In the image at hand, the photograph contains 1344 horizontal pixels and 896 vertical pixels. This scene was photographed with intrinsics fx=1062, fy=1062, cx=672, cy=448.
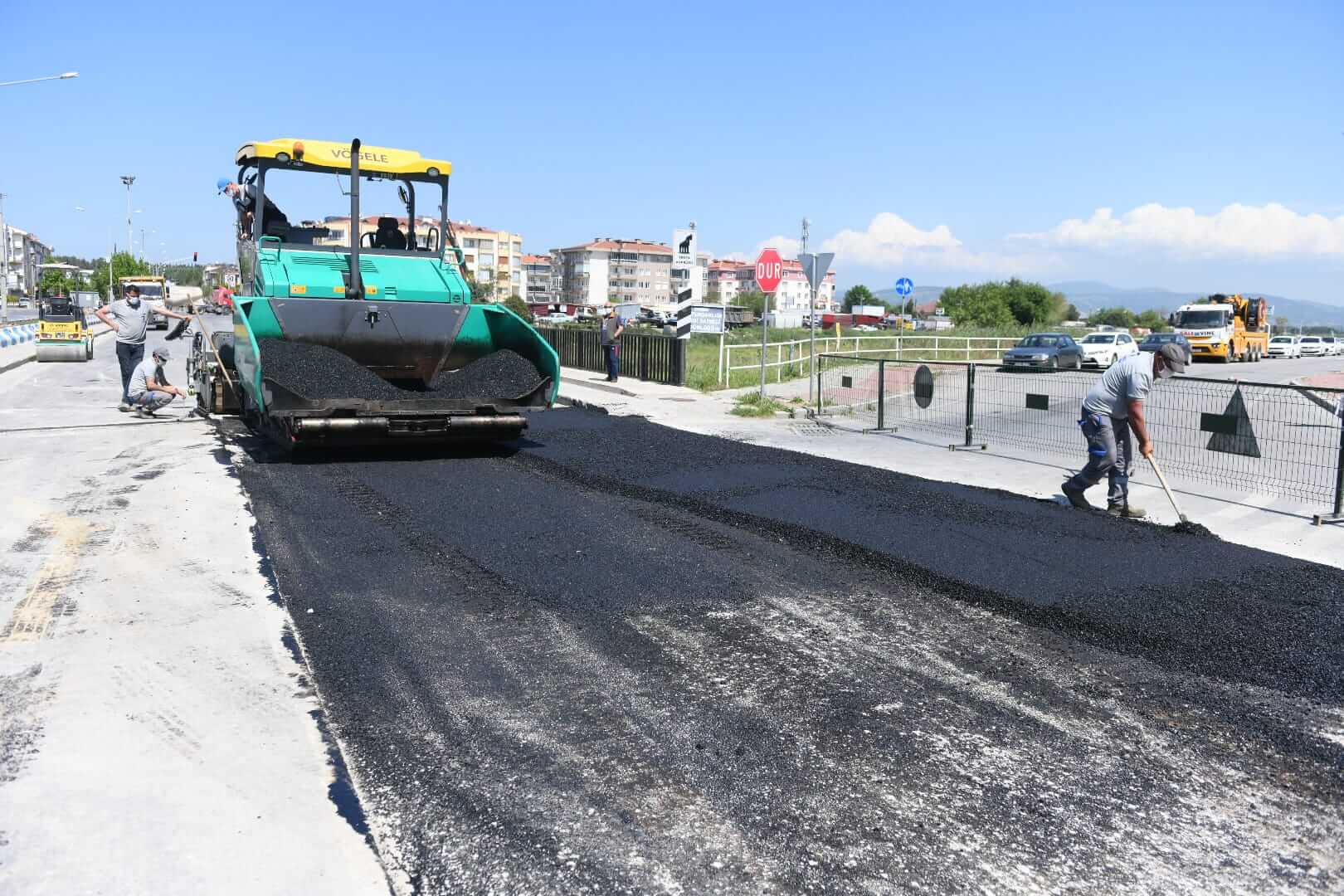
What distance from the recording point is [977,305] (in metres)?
101

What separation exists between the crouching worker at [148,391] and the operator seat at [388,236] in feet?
13.2

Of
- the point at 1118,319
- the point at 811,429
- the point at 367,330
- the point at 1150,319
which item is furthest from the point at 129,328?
the point at 1150,319

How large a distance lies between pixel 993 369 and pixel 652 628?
8082 millimetres

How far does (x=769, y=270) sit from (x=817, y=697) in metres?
14.4

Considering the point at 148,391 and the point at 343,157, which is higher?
the point at 343,157

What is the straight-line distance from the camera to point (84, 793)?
3.51 meters

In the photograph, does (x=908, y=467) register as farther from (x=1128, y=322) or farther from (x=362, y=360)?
(x=1128, y=322)

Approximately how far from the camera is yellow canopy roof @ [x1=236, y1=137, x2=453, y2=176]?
1103 centimetres

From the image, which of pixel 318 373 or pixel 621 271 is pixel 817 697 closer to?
pixel 318 373

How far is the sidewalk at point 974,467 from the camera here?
8.09 metres

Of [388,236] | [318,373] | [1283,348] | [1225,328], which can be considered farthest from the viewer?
[1283,348]

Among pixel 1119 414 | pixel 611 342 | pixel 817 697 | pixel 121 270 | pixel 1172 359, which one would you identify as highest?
pixel 121 270

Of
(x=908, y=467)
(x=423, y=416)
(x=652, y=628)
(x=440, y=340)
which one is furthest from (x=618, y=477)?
(x=652, y=628)

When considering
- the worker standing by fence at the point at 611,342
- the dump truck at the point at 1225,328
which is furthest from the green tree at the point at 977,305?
the worker standing by fence at the point at 611,342
